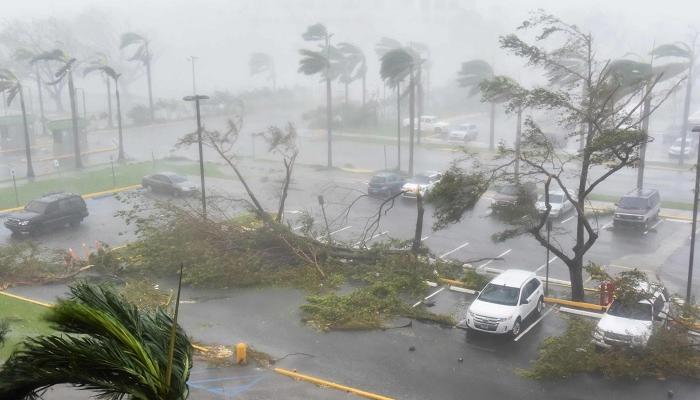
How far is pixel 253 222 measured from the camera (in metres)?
28.8

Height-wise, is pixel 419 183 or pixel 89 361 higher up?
pixel 89 361

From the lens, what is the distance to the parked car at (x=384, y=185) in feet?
118

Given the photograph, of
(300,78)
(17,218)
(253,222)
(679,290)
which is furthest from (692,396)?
(300,78)

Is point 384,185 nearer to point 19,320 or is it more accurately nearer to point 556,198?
point 556,198

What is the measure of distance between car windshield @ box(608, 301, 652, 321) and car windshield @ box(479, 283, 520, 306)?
242cm

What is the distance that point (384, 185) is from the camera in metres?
36.0

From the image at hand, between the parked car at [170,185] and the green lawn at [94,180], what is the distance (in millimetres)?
3139

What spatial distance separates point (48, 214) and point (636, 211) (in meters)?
24.8

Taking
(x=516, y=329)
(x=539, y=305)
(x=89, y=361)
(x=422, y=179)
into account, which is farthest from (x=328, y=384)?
(x=422, y=179)

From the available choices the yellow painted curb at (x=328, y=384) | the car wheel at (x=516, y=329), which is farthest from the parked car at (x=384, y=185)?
the yellow painted curb at (x=328, y=384)

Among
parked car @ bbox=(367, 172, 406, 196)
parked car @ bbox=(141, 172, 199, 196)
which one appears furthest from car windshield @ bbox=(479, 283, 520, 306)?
parked car @ bbox=(141, 172, 199, 196)

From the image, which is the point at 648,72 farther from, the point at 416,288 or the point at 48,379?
the point at 48,379

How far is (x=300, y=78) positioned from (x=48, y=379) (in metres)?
148

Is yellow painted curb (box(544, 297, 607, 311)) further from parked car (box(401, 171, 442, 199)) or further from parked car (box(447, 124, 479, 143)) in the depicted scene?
parked car (box(447, 124, 479, 143))
